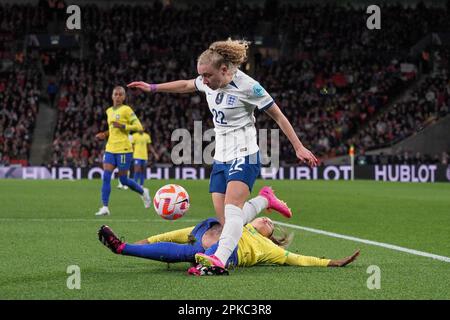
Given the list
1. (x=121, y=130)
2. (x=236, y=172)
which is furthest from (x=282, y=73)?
(x=236, y=172)

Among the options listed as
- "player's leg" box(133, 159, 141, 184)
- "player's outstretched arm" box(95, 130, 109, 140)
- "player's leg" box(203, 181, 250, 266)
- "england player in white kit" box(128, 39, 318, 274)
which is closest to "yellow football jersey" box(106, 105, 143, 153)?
"player's outstretched arm" box(95, 130, 109, 140)

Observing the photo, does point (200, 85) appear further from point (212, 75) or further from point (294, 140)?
point (294, 140)

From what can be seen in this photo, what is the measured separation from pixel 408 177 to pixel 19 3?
25.8 meters

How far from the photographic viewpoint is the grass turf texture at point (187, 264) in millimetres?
5555

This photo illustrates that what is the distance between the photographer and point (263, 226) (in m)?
7.38

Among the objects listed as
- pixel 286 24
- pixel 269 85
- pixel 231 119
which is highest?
pixel 286 24

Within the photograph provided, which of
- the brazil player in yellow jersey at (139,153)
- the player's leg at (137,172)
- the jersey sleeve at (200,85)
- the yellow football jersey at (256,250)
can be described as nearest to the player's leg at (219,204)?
the yellow football jersey at (256,250)

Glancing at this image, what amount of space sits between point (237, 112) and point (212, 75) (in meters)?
0.43

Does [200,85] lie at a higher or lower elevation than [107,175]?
higher

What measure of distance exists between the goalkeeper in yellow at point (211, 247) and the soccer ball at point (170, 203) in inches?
35.3

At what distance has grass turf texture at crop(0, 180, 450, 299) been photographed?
18.2 feet

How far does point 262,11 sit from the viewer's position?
4753cm
